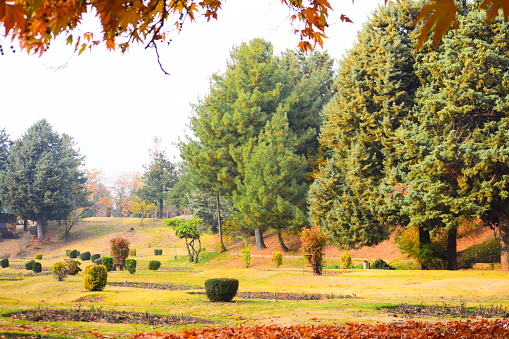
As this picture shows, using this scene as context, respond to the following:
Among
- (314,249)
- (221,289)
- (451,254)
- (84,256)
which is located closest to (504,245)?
(451,254)

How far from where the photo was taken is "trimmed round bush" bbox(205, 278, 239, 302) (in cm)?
1472

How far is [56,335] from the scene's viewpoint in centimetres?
748

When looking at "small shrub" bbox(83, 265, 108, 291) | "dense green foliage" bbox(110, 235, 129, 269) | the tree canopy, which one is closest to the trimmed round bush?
"small shrub" bbox(83, 265, 108, 291)

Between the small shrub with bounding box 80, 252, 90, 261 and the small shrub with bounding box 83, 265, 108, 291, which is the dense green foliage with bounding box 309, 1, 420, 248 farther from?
the small shrub with bounding box 80, 252, 90, 261

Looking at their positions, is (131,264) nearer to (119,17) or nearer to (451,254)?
(451,254)

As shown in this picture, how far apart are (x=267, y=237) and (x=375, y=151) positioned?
69.8 feet

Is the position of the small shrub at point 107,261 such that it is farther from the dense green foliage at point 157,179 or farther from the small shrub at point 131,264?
the dense green foliage at point 157,179

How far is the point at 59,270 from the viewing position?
24016 mm

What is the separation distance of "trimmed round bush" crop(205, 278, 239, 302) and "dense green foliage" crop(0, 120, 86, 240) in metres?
52.7

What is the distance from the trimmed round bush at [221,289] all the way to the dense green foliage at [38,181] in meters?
52.7

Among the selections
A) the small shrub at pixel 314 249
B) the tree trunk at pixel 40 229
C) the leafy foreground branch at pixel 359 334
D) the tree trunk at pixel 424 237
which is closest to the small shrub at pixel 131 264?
the small shrub at pixel 314 249

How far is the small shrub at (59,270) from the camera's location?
78.2 ft

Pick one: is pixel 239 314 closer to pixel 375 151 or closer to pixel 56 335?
pixel 56 335

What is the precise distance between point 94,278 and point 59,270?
17.0 feet
